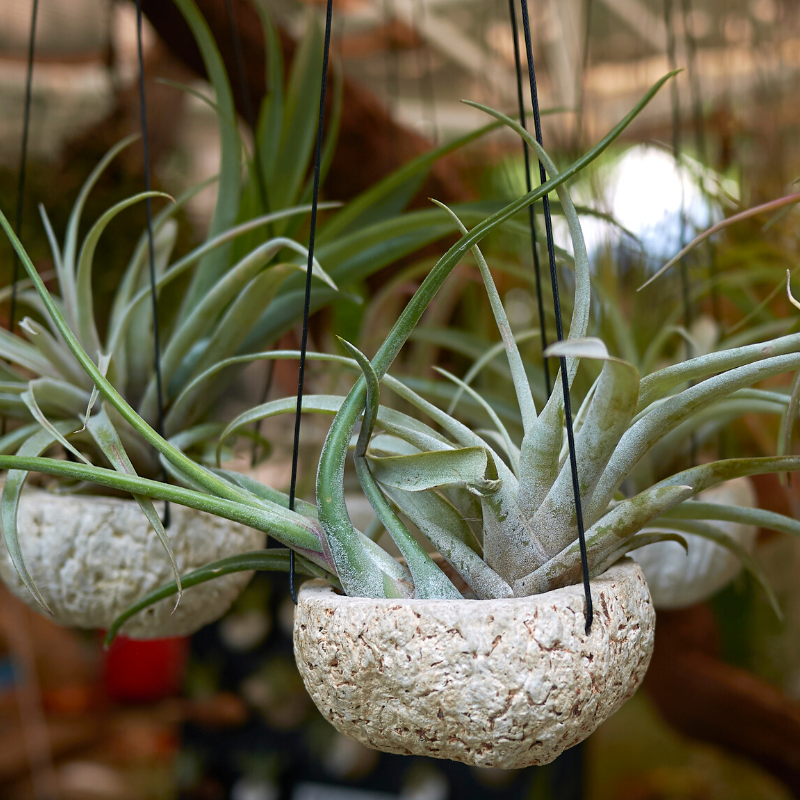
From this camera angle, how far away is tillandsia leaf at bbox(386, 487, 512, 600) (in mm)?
410

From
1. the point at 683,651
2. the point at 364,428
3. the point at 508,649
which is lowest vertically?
the point at 683,651

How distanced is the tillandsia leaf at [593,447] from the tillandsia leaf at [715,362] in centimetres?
3

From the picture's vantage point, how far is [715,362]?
0.37 meters

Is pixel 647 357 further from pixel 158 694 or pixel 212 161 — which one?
pixel 212 161

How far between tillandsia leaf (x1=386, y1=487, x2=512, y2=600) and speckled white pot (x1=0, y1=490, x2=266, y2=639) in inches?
8.6

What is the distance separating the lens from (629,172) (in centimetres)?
132

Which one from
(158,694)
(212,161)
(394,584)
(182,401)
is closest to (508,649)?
(394,584)

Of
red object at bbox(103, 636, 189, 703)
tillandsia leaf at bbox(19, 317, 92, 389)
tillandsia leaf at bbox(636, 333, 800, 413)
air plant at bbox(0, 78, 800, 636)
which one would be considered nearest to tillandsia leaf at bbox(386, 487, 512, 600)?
air plant at bbox(0, 78, 800, 636)

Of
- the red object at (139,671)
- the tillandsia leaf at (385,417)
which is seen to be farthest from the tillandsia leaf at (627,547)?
the red object at (139,671)

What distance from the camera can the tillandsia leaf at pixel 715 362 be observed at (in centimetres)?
36

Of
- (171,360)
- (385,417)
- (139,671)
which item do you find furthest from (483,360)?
(139,671)

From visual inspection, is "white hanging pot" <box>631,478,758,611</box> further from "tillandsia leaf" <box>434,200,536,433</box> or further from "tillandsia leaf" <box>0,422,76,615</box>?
"tillandsia leaf" <box>0,422,76,615</box>

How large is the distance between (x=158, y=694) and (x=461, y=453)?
2512 millimetres

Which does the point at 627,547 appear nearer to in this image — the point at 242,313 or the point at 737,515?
the point at 737,515
